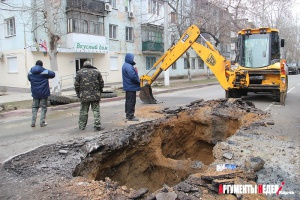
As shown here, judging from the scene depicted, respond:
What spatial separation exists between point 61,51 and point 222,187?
19545mm

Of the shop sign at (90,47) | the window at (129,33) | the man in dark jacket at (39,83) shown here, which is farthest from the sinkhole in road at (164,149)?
the window at (129,33)

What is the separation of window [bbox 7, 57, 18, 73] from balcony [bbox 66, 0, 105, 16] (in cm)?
559

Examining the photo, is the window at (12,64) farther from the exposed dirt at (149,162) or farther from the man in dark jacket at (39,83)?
the exposed dirt at (149,162)

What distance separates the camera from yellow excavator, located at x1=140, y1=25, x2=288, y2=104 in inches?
391

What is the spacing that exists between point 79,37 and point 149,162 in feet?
56.5

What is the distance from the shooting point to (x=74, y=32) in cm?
2141

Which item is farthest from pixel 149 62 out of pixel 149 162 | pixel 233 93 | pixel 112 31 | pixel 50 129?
pixel 149 162

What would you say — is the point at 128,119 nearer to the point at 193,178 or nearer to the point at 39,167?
the point at 39,167

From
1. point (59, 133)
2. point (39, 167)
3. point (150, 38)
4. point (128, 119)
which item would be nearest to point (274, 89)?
point (128, 119)

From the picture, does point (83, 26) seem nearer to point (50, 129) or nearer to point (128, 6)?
point (128, 6)

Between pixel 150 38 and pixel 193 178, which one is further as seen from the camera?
pixel 150 38

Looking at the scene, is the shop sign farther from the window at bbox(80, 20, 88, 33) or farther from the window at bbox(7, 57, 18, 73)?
the window at bbox(7, 57, 18, 73)

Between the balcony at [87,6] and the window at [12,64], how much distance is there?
559 cm

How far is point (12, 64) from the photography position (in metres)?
21.3
